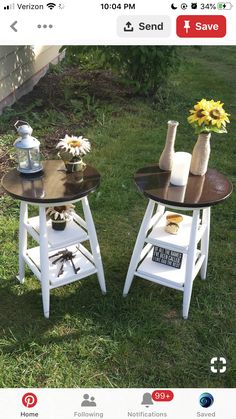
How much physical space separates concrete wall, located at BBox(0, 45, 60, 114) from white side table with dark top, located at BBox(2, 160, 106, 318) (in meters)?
3.17

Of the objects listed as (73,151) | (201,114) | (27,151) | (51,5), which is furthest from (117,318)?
(51,5)

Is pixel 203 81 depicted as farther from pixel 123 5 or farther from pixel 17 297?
pixel 17 297

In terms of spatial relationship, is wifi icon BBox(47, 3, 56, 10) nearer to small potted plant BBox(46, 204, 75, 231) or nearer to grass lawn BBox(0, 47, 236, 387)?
small potted plant BBox(46, 204, 75, 231)

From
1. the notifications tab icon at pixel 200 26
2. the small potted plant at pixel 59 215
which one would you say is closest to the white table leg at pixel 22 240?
the small potted plant at pixel 59 215

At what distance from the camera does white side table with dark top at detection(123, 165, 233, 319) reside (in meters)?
2.37

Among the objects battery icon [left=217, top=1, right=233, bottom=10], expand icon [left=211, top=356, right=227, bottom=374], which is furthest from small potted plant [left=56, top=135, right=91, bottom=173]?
expand icon [left=211, top=356, right=227, bottom=374]

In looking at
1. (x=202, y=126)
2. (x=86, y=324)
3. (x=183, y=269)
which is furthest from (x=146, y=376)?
(x=202, y=126)

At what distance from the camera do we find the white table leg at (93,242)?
2.58 meters

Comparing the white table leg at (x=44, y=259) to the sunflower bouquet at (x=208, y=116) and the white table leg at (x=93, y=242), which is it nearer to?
the white table leg at (x=93, y=242)

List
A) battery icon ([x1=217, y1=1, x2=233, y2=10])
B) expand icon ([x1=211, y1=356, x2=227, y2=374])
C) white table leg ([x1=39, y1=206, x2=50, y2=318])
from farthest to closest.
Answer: battery icon ([x1=217, y1=1, x2=233, y2=10]) < white table leg ([x1=39, y1=206, x2=50, y2=318]) < expand icon ([x1=211, y1=356, x2=227, y2=374])

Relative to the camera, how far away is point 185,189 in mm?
Answer: 2453

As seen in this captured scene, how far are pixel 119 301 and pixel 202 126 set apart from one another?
1275 millimetres

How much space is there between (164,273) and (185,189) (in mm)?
609
